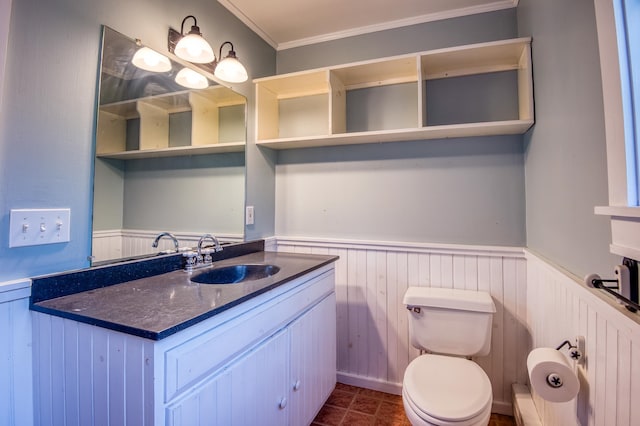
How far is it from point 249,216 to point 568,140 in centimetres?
161

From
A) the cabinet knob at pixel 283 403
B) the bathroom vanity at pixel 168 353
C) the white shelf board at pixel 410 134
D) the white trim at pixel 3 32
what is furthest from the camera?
→ the white shelf board at pixel 410 134

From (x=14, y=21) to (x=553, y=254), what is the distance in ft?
6.69

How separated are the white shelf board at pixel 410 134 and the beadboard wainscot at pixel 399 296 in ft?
2.10

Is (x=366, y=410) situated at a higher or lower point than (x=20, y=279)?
lower

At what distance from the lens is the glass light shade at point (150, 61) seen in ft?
4.38

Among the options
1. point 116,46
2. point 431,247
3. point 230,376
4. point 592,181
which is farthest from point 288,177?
point 592,181

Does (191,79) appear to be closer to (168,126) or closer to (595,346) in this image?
(168,126)

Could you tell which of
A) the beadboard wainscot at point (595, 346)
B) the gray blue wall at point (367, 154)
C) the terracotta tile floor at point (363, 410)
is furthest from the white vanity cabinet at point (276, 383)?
the beadboard wainscot at point (595, 346)

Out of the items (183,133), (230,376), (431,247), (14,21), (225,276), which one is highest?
(14,21)

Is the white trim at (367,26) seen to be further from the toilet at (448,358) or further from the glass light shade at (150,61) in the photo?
the toilet at (448,358)

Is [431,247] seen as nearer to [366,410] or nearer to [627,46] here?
[366,410]

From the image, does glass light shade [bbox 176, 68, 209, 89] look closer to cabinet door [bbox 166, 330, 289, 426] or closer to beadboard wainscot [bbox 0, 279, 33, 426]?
beadboard wainscot [bbox 0, 279, 33, 426]

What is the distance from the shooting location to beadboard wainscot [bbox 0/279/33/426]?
0.90 metres

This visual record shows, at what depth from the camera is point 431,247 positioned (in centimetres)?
189
